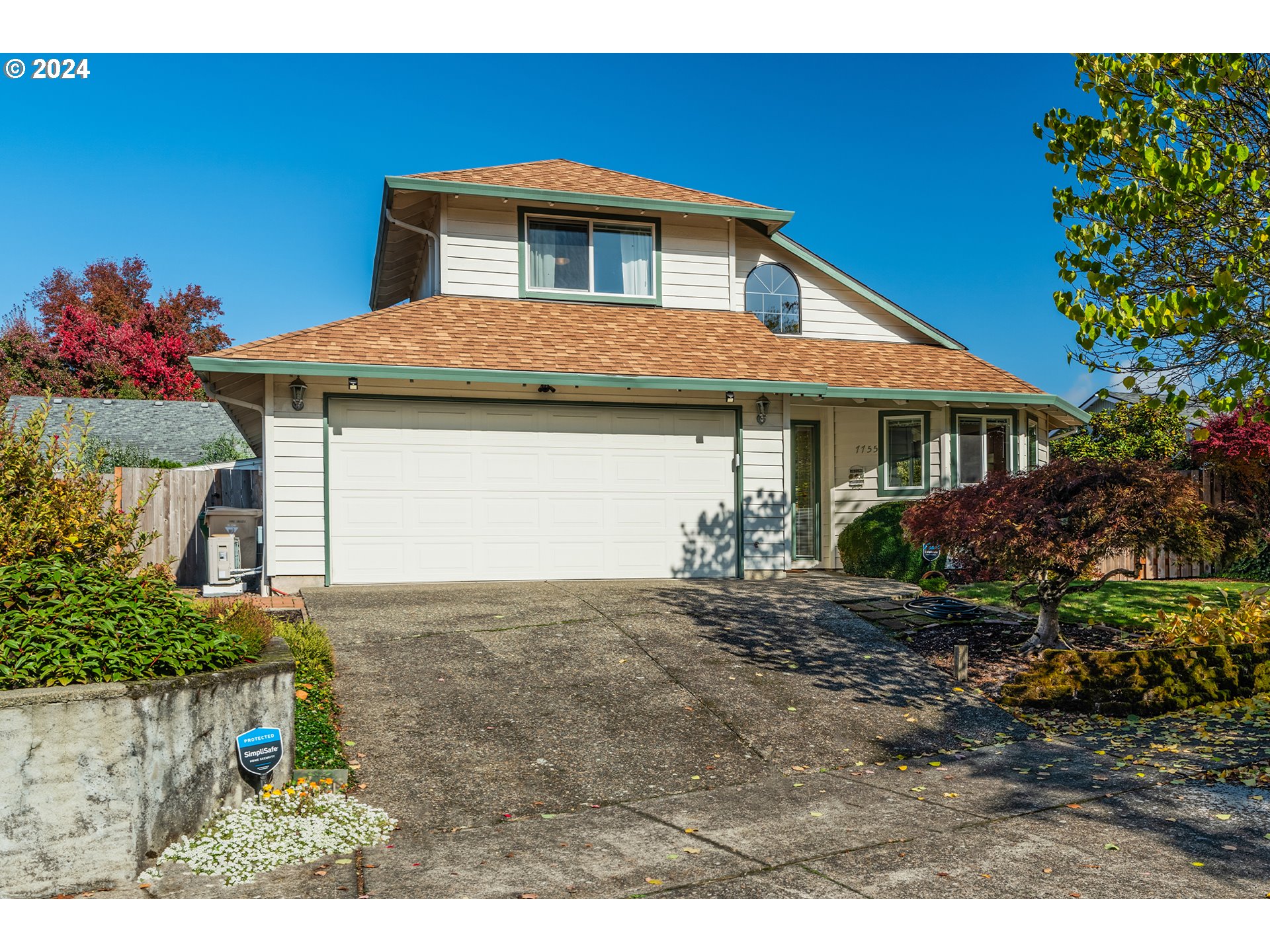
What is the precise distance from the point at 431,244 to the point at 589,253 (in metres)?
2.68

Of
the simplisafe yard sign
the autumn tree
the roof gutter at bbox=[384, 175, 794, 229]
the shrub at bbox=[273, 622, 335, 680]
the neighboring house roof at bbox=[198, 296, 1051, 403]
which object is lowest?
the simplisafe yard sign

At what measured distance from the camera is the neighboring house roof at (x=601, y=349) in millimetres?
12148

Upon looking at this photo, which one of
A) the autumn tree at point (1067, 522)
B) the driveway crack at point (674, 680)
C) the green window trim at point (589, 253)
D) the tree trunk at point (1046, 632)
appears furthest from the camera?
the green window trim at point (589, 253)

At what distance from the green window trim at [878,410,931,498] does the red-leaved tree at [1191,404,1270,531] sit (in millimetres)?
4910

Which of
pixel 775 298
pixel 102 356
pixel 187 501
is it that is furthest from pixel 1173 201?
pixel 102 356

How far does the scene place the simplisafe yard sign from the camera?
5.41 metres

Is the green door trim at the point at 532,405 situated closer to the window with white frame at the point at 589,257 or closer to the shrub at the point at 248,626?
the window with white frame at the point at 589,257

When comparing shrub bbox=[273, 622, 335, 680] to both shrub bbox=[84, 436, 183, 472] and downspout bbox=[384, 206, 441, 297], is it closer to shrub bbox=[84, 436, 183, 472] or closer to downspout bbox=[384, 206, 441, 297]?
downspout bbox=[384, 206, 441, 297]

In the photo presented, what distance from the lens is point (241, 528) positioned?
1398 centimetres

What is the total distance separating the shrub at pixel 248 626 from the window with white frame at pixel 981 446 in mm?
11913

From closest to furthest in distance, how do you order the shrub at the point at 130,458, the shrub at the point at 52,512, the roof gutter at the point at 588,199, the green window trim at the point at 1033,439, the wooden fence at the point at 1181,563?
the shrub at the point at 52,512, the roof gutter at the point at 588,199, the wooden fence at the point at 1181,563, the green window trim at the point at 1033,439, the shrub at the point at 130,458

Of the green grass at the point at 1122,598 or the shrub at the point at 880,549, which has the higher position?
the shrub at the point at 880,549

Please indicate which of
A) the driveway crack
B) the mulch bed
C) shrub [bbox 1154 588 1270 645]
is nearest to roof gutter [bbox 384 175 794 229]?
the driveway crack

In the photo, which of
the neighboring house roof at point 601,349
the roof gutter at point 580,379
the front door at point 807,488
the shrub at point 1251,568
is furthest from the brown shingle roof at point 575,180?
the shrub at point 1251,568
